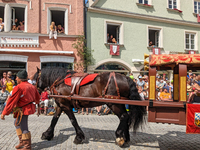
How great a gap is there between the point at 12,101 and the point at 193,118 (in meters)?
3.54

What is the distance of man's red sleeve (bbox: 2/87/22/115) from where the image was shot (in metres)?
3.77

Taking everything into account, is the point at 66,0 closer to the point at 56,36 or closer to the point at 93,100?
the point at 56,36

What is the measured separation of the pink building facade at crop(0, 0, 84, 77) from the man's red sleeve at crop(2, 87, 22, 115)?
8547 millimetres

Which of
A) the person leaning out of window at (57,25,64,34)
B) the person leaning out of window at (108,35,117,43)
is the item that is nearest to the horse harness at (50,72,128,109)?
the person leaning out of window at (57,25,64,34)

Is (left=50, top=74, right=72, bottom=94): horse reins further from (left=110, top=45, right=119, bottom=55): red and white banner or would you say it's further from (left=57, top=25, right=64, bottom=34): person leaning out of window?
(left=110, top=45, right=119, bottom=55): red and white banner

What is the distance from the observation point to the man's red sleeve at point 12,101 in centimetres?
377

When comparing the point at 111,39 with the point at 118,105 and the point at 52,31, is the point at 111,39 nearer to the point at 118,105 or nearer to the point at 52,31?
the point at 52,31

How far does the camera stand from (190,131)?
3.67 metres

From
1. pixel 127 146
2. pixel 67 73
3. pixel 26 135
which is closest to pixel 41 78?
pixel 67 73

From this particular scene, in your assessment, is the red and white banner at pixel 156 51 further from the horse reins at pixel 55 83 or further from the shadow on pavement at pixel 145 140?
the horse reins at pixel 55 83

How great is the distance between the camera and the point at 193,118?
12.0 feet

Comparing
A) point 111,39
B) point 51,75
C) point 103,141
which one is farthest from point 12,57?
point 103,141

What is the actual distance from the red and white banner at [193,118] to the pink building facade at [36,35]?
9.61 meters

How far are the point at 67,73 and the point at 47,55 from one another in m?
7.70
